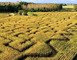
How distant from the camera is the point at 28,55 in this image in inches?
140

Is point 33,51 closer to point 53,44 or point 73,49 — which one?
point 53,44

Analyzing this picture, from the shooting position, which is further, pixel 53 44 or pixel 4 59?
pixel 53 44

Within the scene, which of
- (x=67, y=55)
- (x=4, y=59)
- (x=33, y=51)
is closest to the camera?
(x=4, y=59)

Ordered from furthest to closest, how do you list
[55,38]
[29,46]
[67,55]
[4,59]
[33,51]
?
[55,38] < [29,46] < [33,51] < [67,55] < [4,59]

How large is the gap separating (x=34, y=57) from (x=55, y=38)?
75.3 inches

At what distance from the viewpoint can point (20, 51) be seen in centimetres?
379

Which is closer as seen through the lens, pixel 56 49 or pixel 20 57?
pixel 20 57

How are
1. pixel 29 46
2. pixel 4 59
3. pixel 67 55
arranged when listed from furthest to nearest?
pixel 29 46 → pixel 67 55 → pixel 4 59

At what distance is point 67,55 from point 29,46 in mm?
1447

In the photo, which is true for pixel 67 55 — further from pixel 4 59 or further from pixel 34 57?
pixel 4 59

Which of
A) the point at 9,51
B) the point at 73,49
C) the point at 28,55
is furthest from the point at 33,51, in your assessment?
the point at 73,49

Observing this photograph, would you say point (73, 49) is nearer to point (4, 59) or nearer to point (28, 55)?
point (28, 55)

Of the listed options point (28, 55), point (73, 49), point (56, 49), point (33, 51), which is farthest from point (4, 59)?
point (73, 49)

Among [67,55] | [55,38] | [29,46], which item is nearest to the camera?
[67,55]
